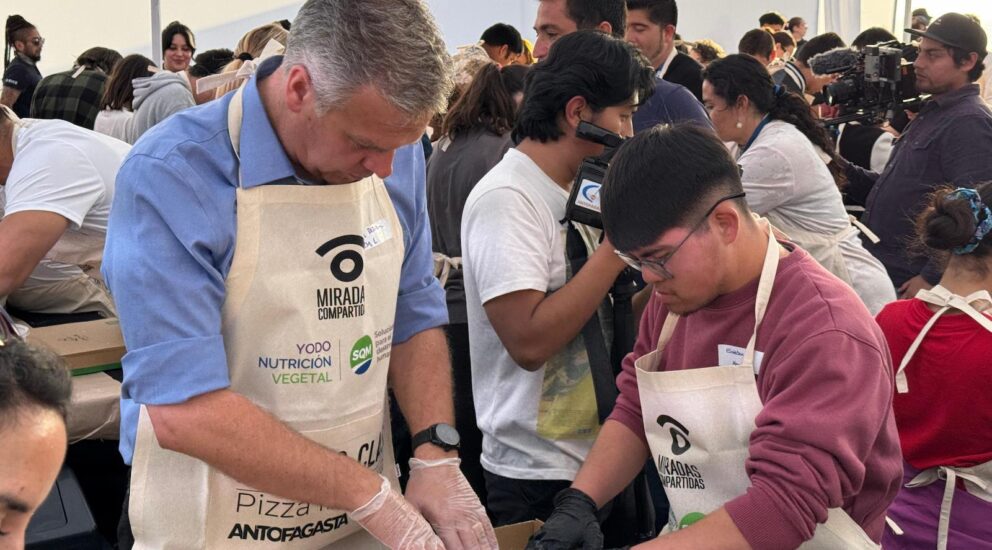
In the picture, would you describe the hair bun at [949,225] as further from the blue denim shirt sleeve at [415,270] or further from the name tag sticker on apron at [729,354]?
the blue denim shirt sleeve at [415,270]

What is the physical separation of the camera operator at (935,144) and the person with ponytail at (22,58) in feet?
Answer: 20.6

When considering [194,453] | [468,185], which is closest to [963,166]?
[468,185]

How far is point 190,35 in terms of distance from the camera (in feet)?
26.6

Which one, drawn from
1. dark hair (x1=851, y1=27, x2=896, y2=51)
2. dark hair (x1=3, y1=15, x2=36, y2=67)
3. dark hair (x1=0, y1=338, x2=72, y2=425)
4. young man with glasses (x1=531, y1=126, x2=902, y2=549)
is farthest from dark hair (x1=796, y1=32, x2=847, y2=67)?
dark hair (x1=0, y1=338, x2=72, y2=425)

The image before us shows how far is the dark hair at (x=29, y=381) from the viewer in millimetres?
1048

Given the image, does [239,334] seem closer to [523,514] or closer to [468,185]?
[523,514]

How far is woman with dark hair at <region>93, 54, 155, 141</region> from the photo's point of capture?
574 centimetres

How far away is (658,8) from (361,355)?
275cm

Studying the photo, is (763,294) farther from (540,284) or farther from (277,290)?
(277,290)

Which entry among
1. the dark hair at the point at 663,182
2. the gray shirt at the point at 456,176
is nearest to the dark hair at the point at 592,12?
the gray shirt at the point at 456,176

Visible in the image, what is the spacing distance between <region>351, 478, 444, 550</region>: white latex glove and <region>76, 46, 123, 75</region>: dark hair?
6139mm

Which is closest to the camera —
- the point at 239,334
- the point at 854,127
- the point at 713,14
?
the point at 239,334

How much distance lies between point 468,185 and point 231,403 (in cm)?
197

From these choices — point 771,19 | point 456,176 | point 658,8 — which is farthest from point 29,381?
point 771,19
